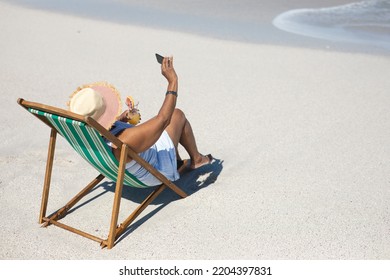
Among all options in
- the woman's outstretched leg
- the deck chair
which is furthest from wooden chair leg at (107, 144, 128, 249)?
the woman's outstretched leg

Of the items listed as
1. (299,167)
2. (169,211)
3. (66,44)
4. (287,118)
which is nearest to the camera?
(169,211)

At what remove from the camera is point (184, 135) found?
Answer: 4328 millimetres

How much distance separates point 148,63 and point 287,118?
2396mm

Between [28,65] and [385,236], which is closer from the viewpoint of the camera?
[385,236]

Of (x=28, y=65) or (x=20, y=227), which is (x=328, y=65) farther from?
(x=20, y=227)

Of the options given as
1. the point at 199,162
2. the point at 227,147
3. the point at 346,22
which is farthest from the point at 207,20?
the point at 199,162

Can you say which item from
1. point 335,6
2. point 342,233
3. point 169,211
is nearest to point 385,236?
point 342,233

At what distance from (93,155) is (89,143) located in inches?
6.0

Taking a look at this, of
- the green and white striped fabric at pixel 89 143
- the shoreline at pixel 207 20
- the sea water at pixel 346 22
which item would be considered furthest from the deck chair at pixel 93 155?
the sea water at pixel 346 22

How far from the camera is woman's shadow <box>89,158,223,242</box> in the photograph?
4.25m

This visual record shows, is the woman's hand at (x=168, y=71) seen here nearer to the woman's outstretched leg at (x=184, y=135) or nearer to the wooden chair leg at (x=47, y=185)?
the woman's outstretched leg at (x=184, y=135)

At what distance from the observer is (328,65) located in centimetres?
778

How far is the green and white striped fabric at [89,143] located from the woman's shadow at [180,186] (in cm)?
47

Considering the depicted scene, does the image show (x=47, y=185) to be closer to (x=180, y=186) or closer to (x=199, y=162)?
(x=180, y=186)
